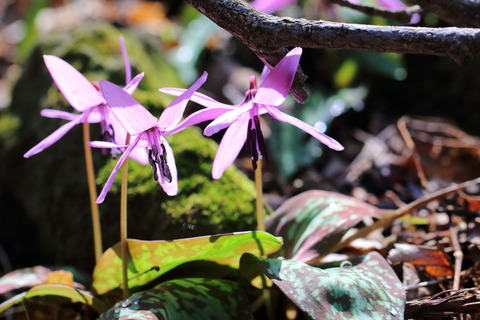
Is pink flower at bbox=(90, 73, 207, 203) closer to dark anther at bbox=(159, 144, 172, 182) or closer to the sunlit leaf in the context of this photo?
dark anther at bbox=(159, 144, 172, 182)

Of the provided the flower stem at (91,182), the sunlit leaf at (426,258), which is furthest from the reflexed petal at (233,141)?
the sunlit leaf at (426,258)

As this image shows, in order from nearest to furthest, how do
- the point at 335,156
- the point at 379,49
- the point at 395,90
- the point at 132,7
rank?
the point at 379,49
the point at 335,156
the point at 395,90
the point at 132,7

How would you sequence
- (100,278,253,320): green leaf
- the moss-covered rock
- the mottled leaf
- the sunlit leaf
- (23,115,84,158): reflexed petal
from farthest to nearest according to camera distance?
the moss-covered rock, the sunlit leaf, the mottled leaf, (23,115,84,158): reflexed petal, (100,278,253,320): green leaf

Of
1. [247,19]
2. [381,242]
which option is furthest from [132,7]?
[247,19]

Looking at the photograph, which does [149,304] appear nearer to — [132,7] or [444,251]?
[444,251]

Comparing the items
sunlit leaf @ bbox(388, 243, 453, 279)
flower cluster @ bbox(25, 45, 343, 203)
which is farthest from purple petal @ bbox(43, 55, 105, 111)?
sunlit leaf @ bbox(388, 243, 453, 279)

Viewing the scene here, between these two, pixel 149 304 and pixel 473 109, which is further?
pixel 473 109

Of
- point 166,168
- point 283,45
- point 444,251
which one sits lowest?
point 444,251

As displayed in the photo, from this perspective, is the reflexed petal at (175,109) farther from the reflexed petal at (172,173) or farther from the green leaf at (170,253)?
the green leaf at (170,253)
